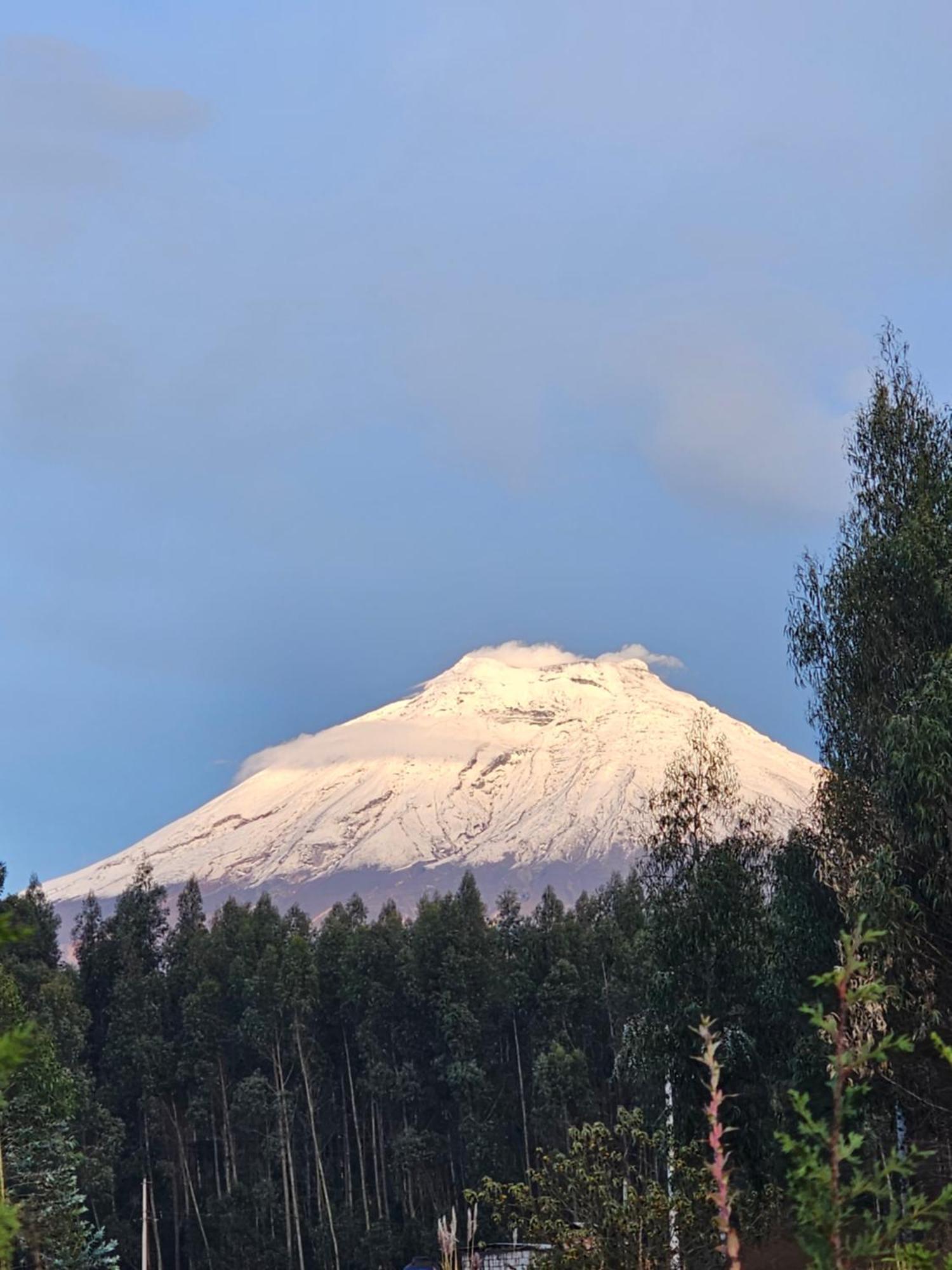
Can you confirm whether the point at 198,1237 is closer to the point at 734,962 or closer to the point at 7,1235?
the point at 734,962

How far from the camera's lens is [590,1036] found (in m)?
48.8

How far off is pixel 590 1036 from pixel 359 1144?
29.4ft

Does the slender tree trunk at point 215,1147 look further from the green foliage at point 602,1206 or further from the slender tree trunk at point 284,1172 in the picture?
the green foliage at point 602,1206

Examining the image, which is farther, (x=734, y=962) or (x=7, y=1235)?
(x=734, y=962)

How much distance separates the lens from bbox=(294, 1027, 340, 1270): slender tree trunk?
4659 cm

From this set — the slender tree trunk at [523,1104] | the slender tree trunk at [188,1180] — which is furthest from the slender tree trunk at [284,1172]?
the slender tree trunk at [523,1104]

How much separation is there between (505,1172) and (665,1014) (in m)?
24.2

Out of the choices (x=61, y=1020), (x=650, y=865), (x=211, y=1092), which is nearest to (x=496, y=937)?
(x=211, y=1092)

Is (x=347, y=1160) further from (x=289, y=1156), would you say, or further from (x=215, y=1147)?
(x=215, y=1147)

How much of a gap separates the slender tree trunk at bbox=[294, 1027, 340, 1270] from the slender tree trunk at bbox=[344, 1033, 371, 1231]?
1149mm

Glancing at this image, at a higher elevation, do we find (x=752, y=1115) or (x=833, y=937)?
(x=833, y=937)

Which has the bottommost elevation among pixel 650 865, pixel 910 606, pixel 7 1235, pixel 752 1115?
pixel 752 1115

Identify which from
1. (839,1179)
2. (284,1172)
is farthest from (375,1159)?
(839,1179)

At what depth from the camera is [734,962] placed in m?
24.3
